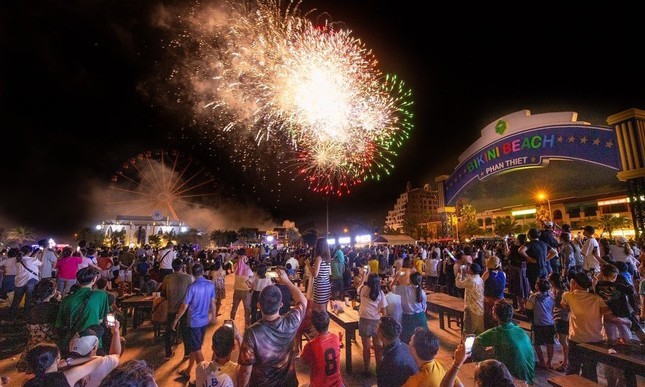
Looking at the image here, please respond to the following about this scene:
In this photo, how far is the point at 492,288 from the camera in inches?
251

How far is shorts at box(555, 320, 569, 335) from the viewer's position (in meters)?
5.65

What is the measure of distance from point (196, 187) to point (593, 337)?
218ft

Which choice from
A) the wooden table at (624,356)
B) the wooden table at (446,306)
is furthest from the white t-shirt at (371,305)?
the wooden table at (624,356)

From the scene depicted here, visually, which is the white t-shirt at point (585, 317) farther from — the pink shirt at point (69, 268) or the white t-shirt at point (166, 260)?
the pink shirt at point (69, 268)

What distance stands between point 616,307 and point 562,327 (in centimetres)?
117

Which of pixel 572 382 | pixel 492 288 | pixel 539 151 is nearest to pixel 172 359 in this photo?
pixel 492 288

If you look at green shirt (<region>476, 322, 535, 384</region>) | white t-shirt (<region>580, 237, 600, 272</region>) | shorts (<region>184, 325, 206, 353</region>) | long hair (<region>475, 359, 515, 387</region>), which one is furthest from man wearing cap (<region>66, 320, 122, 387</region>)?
white t-shirt (<region>580, 237, 600, 272</region>)

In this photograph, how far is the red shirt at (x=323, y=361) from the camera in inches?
129

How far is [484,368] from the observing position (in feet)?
7.48

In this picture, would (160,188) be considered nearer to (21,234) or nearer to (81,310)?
(21,234)

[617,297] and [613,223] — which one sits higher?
[613,223]

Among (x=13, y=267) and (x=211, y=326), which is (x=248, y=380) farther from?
(x=13, y=267)

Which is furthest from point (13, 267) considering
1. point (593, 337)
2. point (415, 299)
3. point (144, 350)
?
point (593, 337)

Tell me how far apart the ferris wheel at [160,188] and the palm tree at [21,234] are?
11799 mm
